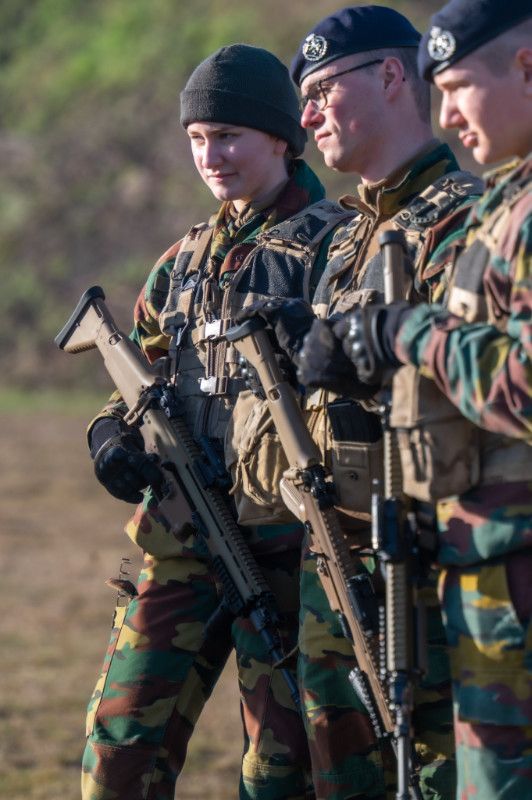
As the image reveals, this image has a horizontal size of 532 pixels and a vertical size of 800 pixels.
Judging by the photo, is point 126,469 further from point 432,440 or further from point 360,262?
point 432,440

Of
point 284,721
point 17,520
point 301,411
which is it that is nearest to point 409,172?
point 301,411

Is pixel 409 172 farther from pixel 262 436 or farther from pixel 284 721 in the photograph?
pixel 284 721

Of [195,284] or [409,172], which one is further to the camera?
[195,284]

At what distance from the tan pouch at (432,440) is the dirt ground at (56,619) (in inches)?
137

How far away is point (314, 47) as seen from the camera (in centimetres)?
400

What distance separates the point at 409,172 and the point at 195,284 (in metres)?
0.85

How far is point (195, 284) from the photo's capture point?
4566 mm

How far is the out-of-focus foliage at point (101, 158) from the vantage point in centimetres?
2116

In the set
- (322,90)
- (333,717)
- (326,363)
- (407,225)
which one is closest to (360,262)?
(407,225)

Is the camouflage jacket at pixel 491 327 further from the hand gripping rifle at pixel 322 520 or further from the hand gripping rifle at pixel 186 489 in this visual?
the hand gripping rifle at pixel 186 489

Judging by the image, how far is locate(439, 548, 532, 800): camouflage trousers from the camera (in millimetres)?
3107

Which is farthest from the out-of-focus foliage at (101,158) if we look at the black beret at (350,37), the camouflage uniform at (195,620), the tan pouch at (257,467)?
the black beret at (350,37)

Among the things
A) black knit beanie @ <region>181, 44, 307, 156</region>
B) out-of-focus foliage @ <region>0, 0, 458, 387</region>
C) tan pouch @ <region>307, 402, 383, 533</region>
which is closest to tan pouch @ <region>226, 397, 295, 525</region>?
tan pouch @ <region>307, 402, 383, 533</region>

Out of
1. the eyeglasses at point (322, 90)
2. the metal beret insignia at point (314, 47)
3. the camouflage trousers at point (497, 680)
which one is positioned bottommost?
the camouflage trousers at point (497, 680)
